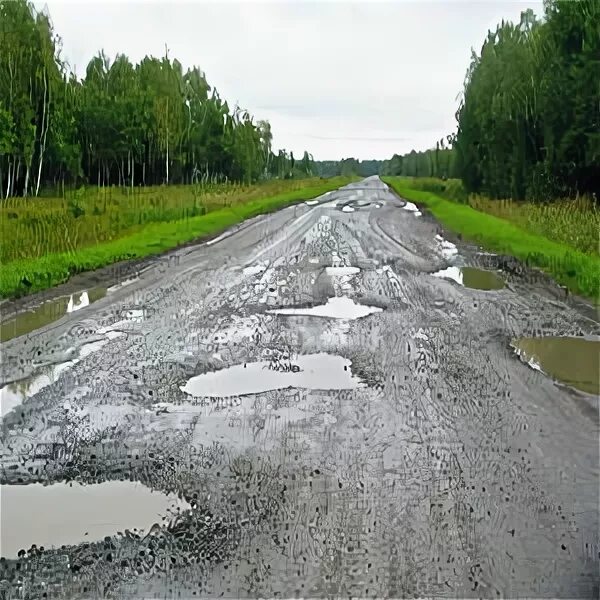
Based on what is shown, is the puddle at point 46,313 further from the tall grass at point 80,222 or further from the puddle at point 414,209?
the puddle at point 414,209

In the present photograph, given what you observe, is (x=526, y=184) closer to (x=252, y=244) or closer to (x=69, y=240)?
(x=252, y=244)

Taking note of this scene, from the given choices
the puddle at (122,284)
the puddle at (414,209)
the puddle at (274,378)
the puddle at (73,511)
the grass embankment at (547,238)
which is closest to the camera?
the puddle at (73,511)

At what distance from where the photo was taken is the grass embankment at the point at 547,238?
1382 centimetres

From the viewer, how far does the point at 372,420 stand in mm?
6117

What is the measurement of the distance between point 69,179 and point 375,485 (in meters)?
57.1

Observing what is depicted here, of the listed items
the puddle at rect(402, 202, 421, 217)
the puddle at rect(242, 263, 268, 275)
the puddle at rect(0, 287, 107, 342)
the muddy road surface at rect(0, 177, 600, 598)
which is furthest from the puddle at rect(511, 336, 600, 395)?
the puddle at rect(402, 202, 421, 217)

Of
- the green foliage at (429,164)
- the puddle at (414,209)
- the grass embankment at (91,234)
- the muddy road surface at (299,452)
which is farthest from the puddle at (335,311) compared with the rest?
the green foliage at (429,164)

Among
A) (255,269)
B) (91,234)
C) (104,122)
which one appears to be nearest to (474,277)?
(255,269)

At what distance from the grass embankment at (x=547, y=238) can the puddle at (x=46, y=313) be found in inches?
309

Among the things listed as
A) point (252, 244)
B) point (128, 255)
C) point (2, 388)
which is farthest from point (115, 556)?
point (252, 244)

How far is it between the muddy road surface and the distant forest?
68.2ft

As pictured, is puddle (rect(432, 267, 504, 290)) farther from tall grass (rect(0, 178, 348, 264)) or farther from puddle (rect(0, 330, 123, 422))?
tall grass (rect(0, 178, 348, 264))

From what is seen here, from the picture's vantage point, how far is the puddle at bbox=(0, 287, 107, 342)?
377 inches

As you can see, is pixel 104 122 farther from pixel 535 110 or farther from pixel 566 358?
pixel 566 358
